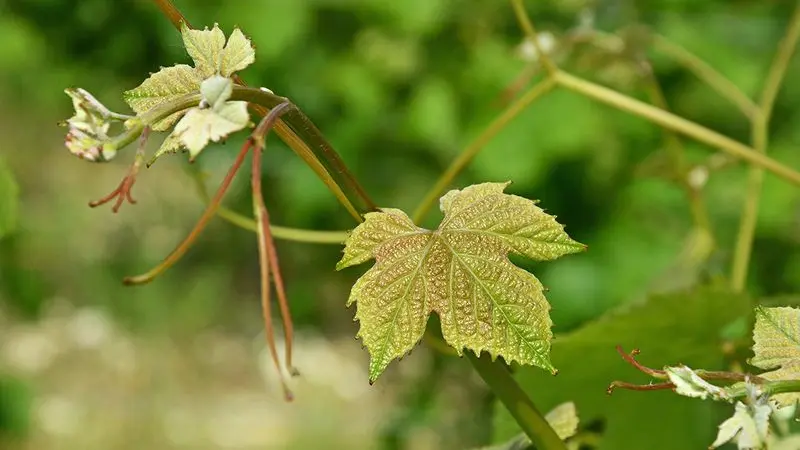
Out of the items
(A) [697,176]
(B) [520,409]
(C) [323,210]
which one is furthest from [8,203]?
(C) [323,210]

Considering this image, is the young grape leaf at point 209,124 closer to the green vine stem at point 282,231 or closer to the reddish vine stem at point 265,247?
the reddish vine stem at point 265,247

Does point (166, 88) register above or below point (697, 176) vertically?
above

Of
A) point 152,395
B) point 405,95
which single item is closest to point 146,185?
point 152,395

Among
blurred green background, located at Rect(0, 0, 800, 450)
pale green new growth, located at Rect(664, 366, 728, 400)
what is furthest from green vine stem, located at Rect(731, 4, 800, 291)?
pale green new growth, located at Rect(664, 366, 728, 400)

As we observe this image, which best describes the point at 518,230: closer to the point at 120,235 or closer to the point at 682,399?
the point at 682,399

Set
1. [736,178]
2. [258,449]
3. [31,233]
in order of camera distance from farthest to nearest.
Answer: [31,233] < [258,449] < [736,178]

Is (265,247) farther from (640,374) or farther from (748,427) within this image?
(640,374)
